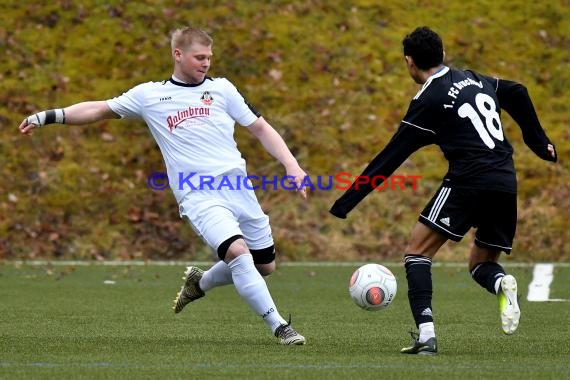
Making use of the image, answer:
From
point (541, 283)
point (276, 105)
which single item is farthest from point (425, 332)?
point (276, 105)

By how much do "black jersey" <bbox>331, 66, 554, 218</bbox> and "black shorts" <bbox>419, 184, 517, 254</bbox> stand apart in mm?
59

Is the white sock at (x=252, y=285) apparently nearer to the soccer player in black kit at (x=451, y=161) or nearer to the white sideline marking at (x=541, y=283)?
the soccer player in black kit at (x=451, y=161)

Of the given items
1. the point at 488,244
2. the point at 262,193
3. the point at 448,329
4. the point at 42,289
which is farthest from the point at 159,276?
the point at 488,244

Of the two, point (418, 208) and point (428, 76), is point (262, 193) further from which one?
point (428, 76)

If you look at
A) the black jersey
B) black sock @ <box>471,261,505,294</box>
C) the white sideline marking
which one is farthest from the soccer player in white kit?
the white sideline marking

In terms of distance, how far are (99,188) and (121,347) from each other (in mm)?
8549

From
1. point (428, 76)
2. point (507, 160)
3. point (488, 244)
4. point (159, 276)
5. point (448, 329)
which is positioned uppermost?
point (428, 76)

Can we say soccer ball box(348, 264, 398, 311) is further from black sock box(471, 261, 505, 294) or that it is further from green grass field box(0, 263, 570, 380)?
black sock box(471, 261, 505, 294)

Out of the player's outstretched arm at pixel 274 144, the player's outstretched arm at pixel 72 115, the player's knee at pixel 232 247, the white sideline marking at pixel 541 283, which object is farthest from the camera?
the white sideline marking at pixel 541 283

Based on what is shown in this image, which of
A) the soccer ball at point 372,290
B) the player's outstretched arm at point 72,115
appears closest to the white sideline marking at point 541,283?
the soccer ball at point 372,290

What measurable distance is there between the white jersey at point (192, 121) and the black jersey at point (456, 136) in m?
1.05

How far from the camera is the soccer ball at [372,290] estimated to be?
7641 mm

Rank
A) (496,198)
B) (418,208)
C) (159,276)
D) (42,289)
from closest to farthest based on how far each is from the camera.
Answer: (496,198) → (42,289) → (159,276) → (418,208)

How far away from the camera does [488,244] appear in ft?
25.2
